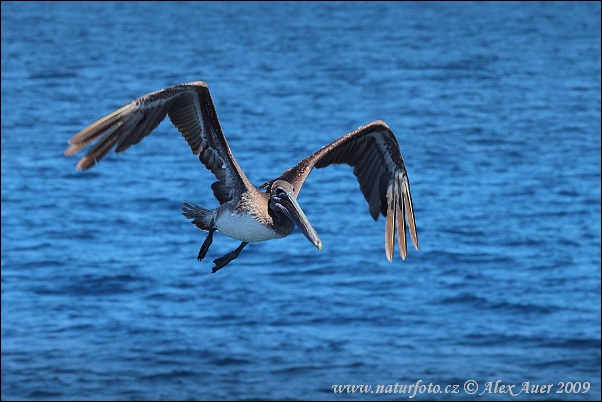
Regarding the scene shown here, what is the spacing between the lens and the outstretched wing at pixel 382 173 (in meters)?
12.0

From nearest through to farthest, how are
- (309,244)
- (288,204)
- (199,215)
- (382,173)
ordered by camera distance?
(288,204) → (199,215) → (382,173) → (309,244)

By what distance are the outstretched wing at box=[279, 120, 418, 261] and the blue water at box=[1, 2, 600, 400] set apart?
13.8 meters

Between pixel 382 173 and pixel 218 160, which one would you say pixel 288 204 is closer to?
pixel 218 160

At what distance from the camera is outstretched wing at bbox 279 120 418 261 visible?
39.4ft

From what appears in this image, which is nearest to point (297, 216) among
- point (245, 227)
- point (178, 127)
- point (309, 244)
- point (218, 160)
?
point (245, 227)

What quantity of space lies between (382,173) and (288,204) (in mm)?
2326

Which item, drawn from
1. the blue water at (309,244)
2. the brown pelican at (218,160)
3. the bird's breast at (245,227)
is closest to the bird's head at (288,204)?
the brown pelican at (218,160)

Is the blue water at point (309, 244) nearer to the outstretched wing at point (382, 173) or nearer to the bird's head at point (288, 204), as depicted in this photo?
the outstretched wing at point (382, 173)

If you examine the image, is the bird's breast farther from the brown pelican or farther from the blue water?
A: the blue water

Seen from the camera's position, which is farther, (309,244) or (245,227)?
(309,244)

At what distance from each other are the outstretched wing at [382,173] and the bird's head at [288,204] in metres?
1.27

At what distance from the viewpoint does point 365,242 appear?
37.8m

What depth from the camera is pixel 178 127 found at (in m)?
10.4

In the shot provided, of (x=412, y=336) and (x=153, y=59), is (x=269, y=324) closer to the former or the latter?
(x=412, y=336)
